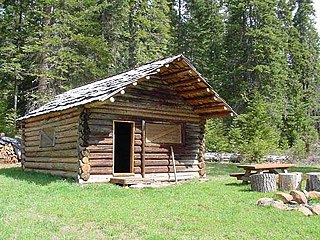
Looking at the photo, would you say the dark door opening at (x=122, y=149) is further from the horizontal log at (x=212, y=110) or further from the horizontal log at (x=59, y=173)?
the horizontal log at (x=212, y=110)

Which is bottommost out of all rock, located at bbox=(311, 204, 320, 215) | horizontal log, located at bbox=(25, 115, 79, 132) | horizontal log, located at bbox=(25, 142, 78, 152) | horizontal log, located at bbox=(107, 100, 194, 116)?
rock, located at bbox=(311, 204, 320, 215)

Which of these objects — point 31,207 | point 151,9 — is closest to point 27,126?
point 31,207

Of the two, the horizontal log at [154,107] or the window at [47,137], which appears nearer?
the horizontal log at [154,107]

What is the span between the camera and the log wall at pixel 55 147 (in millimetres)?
12883

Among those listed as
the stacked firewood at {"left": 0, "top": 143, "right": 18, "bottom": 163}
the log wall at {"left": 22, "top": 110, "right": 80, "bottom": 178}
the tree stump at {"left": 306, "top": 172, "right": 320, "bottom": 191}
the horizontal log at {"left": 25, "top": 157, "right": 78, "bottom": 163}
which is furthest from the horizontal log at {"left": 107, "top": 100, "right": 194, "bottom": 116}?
the stacked firewood at {"left": 0, "top": 143, "right": 18, "bottom": 163}

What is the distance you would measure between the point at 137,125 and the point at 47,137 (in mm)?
4025

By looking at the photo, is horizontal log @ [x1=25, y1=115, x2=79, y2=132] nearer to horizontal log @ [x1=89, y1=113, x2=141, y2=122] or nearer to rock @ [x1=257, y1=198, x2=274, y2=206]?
horizontal log @ [x1=89, y1=113, x2=141, y2=122]

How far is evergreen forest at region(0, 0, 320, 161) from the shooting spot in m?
24.9

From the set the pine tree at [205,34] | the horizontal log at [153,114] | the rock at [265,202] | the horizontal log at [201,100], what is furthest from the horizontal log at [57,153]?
the pine tree at [205,34]

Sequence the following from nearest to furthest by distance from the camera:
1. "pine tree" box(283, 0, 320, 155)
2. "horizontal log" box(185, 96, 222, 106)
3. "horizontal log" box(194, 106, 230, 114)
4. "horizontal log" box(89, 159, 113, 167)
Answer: "horizontal log" box(89, 159, 113, 167) < "horizontal log" box(185, 96, 222, 106) < "horizontal log" box(194, 106, 230, 114) < "pine tree" box(283, 0, 320, 155)

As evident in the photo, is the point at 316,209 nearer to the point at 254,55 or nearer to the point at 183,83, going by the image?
the point at 183,83

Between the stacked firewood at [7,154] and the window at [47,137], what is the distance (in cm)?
657

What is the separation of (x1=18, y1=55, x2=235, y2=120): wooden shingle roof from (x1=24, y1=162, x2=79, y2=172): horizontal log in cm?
191

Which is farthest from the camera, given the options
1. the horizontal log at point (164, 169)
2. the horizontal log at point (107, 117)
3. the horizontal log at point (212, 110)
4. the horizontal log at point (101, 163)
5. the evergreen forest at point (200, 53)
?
the evergreen forest at point (200, 53)
